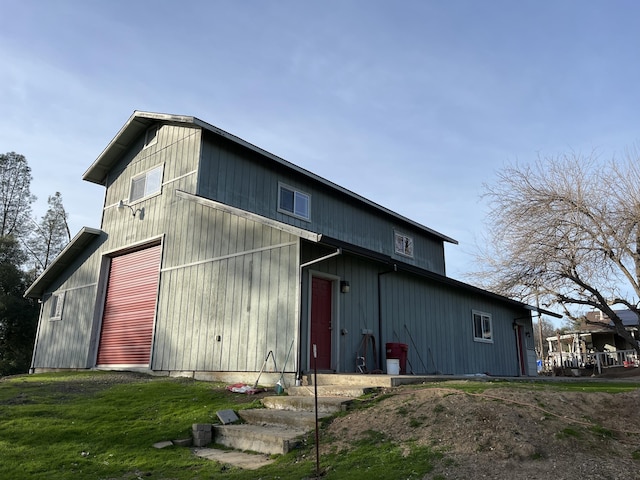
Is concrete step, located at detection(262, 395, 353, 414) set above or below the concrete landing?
above

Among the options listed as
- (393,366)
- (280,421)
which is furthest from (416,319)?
(280,421)

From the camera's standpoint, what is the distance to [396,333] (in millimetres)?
12656

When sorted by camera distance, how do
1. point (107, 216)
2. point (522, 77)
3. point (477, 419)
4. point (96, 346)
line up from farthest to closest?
point (107, 216) < point (96, 346) < point (522, 77) < point (477, 419)

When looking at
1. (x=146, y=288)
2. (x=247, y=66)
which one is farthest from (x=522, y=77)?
(x=146, y=288)

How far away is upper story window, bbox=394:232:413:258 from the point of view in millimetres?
19125

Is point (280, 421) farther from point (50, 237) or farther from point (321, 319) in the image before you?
A: point (50, 237)

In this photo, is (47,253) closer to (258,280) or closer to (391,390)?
(258,280)

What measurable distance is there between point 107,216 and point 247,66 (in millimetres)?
8344

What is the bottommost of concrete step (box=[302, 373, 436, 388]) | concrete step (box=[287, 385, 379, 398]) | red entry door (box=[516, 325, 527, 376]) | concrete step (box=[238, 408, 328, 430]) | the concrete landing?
the concrete landing

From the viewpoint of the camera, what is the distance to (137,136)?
16766 millimetres

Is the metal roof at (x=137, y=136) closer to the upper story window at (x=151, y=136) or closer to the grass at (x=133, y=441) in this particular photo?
the upper story window at (x=151, y=136)

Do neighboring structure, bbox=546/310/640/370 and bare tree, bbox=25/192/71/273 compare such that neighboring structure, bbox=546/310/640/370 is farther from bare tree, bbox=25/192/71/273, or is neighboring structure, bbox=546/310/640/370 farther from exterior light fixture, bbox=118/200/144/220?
bare tree, bbox=25/192/71/273

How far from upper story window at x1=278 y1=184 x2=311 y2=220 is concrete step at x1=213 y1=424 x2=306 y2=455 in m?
8.16

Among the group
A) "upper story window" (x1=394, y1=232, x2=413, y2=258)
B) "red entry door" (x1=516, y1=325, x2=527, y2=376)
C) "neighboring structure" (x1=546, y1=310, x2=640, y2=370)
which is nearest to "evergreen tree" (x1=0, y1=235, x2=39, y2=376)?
"upper story window" (x1=394, y1=232, x2=413, y2=258)
